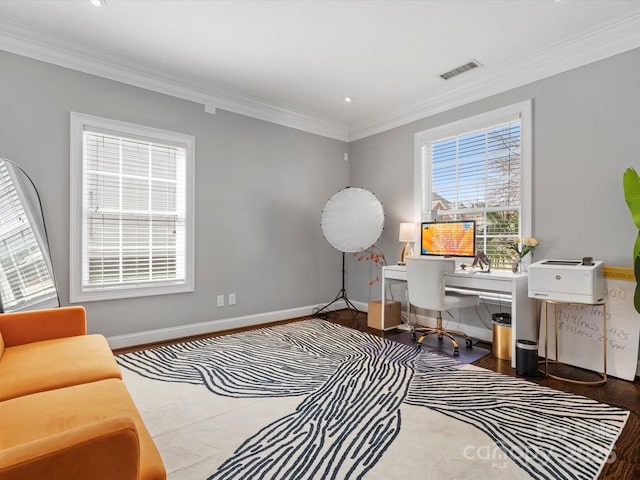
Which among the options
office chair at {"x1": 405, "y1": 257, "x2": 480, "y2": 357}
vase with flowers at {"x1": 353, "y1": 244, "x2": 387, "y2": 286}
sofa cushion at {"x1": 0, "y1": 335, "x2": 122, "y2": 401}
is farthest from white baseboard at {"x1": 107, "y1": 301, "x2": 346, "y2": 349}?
office chair at {"x1": 405, "y1": 257, "x2": 480, "y2": 357}

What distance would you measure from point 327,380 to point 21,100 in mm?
3351

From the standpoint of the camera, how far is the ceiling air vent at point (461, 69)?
3.26 meters

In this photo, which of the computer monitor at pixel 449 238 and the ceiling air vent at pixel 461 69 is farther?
the computer monitor at pixel 449 238

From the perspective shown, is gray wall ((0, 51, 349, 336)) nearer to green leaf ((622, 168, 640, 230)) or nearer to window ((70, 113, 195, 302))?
window ((70, 113, 195, 302))

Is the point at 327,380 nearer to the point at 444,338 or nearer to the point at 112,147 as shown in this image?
the point at 444,338

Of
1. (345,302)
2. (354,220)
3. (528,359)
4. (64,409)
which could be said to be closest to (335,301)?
(345,302)

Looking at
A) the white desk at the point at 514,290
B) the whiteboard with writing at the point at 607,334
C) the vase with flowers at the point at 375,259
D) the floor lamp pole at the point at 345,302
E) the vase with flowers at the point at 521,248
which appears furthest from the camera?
the floor lamp pole at the point at 345,302

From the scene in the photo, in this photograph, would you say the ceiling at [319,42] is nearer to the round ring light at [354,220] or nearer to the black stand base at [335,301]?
the round ring light at [354,220]

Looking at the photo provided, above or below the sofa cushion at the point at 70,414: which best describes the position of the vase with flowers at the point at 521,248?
above

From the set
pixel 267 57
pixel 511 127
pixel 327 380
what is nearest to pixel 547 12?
pixel 511 127

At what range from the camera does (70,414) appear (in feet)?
4.14

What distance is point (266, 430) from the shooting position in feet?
6.18

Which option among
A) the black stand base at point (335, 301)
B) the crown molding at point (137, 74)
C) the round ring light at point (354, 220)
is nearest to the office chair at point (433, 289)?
the round ring light at point (354, 220)

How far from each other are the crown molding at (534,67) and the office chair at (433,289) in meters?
1.84
